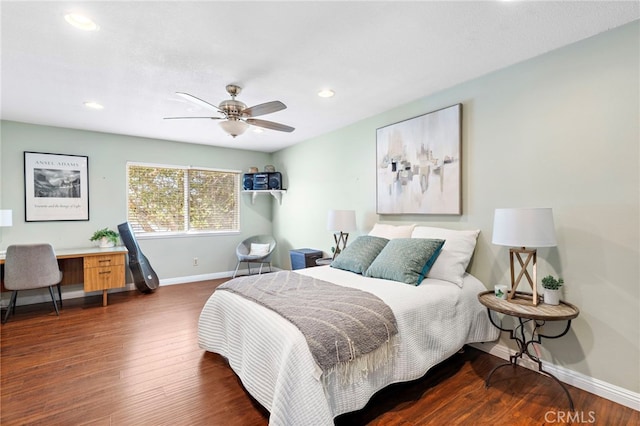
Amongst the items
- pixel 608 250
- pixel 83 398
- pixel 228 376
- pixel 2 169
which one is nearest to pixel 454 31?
pixel 608 250

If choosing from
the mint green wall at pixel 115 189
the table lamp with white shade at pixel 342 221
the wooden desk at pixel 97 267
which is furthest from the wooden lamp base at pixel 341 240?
the wooden desk at pixel 97 267

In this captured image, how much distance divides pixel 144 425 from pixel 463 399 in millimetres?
1985

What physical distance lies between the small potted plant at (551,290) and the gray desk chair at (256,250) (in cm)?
402

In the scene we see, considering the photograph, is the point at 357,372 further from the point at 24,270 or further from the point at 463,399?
the point at 24,270

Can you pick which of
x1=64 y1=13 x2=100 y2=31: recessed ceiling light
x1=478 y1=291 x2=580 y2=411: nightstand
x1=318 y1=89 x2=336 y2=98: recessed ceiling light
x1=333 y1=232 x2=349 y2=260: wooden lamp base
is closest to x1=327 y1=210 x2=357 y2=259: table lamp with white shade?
x1=333 y1=232 x2=349 y2=260: wooden lamp base

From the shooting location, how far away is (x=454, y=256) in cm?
260

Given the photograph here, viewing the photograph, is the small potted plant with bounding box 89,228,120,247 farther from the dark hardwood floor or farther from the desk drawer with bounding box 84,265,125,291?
the dark hardwood floor

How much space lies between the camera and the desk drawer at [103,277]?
3.88m

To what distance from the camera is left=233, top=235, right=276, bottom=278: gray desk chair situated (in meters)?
5.19

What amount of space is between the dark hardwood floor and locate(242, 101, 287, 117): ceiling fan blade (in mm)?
2149

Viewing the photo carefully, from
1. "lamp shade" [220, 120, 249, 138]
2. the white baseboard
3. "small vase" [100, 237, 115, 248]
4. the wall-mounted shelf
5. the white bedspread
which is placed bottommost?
the white baseboard

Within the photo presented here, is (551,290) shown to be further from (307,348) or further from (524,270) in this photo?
(307,348)

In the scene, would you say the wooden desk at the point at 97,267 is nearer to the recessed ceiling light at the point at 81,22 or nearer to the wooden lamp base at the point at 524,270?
the recessed ceiling light at the point at 81,22

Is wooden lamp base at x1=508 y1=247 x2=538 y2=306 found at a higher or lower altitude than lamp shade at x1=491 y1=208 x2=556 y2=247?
lower
